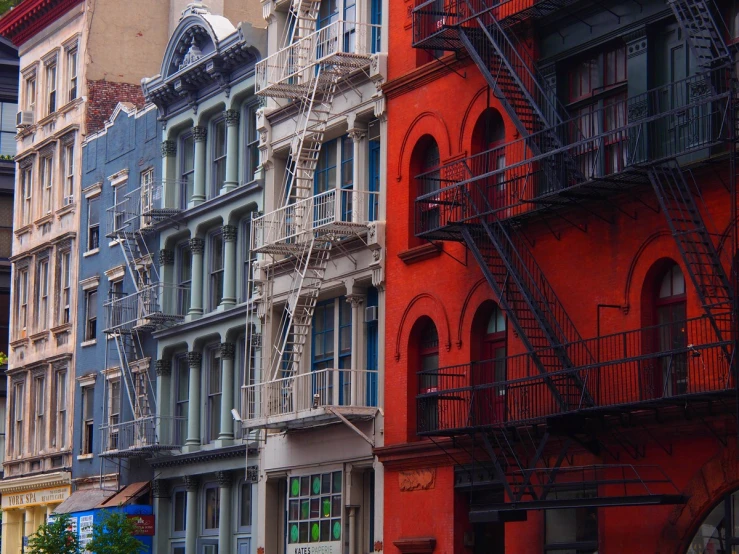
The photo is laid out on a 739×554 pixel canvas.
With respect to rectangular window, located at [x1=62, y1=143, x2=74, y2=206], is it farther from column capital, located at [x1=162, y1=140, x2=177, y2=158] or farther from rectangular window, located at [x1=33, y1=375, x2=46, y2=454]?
column capital, located at [x1=162, y1=140, x2=177, y2=158]

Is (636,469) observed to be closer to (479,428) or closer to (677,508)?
(677,508)

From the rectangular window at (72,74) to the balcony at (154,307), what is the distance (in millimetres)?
10011

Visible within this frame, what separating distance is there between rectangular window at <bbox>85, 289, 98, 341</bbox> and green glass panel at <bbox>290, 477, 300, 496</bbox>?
14372mm

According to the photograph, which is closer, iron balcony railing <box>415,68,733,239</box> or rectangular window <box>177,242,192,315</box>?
iron balcony railing <box>415,68,733,239</box>

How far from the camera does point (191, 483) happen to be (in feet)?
138

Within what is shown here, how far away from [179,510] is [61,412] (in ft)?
30.0

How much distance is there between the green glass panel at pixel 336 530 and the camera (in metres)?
34.9

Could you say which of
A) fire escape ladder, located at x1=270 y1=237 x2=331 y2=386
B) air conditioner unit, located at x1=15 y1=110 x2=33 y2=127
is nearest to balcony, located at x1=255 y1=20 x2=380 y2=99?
fire escape ladder, located at x1=270 y1=237 x2=331 y2=386

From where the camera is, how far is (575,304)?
2794cm

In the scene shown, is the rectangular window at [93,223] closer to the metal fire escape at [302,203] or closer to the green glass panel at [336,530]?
the metal fire escape at [302,203]

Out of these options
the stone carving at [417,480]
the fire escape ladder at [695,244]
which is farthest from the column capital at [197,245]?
the fire escape ladder at [695,244]

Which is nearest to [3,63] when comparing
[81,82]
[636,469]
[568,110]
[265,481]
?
[81,82]

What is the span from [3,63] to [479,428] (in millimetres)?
38004

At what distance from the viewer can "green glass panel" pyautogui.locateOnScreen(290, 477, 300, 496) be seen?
3669 centimetres
